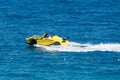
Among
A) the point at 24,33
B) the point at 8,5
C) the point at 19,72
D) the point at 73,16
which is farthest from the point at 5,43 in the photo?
the point at 8,5

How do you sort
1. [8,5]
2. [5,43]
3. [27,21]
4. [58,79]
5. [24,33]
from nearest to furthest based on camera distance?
[58,79]
[5,43]
[24,33]
[27,21]
[8,5]

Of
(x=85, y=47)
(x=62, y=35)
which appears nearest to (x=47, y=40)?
(x=85, y=47)

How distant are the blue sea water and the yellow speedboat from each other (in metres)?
1.18

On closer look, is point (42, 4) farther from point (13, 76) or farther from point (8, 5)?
point (13, 76)

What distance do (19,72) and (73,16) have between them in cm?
4662

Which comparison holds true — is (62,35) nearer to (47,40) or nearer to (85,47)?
(47,40)

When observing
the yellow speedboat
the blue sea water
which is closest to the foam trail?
the blue sea water

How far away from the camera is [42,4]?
511ft

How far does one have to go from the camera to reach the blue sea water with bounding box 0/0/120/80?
311 feet

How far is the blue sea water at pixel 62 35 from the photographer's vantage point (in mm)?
94875

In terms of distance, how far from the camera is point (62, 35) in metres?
121

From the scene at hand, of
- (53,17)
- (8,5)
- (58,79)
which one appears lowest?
(58,79)

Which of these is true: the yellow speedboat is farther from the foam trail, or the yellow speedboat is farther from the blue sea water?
the blue sea water

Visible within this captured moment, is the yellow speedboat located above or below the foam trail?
above
